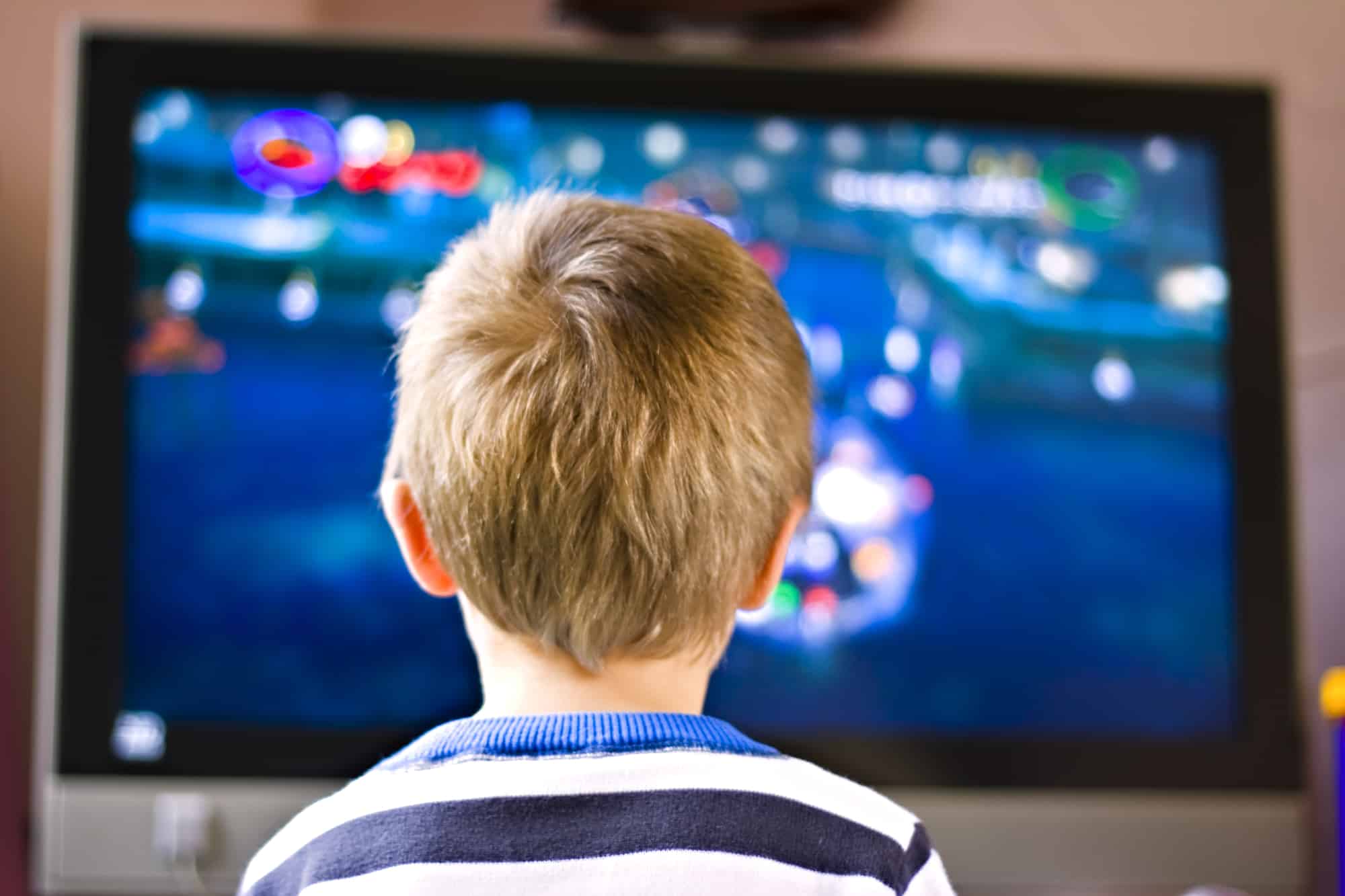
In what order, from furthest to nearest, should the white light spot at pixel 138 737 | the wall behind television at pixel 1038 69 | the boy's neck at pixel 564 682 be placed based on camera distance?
the wall behind television at pixel 1038 69 < the white light spot at pixel 138 737 < the boy's neck at pixel 564 682

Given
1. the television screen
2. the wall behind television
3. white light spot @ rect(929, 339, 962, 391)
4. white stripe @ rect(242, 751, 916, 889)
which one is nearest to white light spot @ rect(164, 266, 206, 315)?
the television screen

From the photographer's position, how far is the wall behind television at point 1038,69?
5.49 ft

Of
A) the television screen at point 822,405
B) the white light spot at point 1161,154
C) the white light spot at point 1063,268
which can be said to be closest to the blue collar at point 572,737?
the television screen at point 822,405

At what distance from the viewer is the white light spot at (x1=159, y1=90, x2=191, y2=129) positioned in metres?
1.48

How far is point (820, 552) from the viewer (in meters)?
1.47

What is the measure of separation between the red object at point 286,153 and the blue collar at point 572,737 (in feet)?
3.26

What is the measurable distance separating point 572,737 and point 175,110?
3.69ft

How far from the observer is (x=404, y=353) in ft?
2.50

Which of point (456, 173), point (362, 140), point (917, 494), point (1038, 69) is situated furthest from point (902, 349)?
point (362, 140)

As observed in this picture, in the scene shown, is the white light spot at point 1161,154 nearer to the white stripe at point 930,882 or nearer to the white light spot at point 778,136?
the white light spot at point 778,136

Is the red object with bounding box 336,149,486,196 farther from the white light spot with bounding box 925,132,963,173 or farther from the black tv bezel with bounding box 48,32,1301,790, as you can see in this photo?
the white light spot with bounding box 925,132,963,173

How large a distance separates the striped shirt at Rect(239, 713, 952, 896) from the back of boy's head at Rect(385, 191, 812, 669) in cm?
7

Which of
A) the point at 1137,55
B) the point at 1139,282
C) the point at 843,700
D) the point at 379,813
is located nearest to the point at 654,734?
the point at 379,813

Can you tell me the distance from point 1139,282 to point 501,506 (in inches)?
42.6
